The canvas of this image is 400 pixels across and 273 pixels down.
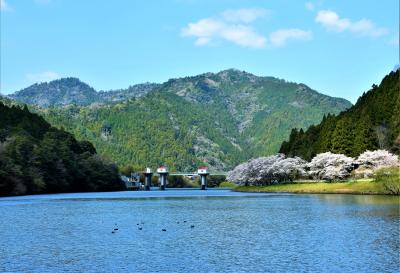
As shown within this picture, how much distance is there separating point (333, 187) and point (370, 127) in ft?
80.1

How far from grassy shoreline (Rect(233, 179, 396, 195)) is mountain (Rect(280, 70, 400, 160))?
1273 centimetres

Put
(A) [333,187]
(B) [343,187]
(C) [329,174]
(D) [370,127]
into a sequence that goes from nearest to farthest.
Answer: (B) [343,187] → (A) [333,187] → (C) [329,174] → (D) [370,127]

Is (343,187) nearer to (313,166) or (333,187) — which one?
(333,187)

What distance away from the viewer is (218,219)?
238 ft

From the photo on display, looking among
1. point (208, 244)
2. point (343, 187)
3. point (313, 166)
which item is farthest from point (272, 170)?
point (208, 244)

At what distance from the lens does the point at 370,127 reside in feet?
512

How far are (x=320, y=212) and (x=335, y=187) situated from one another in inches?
2568

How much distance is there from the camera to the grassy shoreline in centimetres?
12275

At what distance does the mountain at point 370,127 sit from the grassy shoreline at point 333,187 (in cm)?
1273

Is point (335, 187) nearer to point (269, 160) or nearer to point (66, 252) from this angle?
point (269, 160)

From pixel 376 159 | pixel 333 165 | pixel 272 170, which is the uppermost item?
pixel 376 159

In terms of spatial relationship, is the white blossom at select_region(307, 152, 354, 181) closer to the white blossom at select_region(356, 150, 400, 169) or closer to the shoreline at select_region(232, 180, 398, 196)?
the shoreline at select_region(232, 180, 398, 196)

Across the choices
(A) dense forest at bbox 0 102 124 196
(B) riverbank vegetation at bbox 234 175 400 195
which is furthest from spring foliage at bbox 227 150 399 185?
(A) dense forest at bbox 0 102 124 196

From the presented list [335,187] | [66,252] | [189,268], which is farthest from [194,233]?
[335,187]
